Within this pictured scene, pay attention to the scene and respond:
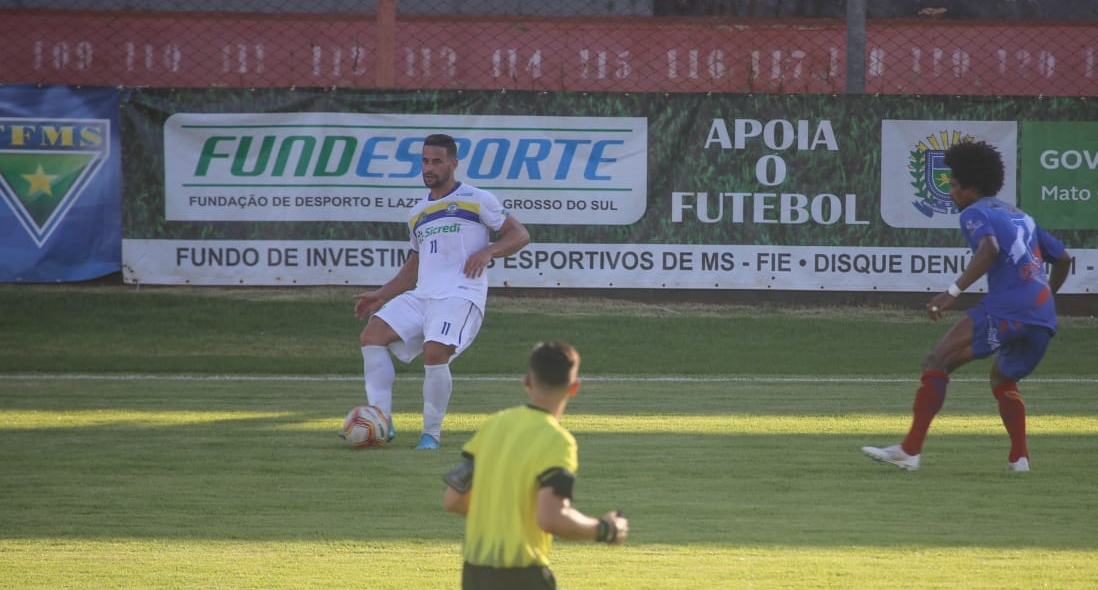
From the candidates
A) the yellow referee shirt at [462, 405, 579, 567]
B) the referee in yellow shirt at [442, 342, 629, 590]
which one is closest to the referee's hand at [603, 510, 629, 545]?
the referee in yellow shirt at [442, 342, 629, 590]

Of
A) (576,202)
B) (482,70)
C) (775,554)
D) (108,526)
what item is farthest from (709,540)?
(482,70)

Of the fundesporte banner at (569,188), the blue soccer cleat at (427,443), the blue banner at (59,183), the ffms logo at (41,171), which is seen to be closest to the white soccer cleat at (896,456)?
the blue soccer cleat at (427,443)

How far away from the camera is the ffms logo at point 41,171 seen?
52.5ft

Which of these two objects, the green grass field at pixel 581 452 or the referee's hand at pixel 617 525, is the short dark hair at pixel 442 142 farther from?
the referee's hand at pixel 617 525

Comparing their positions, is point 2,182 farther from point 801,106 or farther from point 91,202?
point 801,106

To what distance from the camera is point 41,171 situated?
1605 cm

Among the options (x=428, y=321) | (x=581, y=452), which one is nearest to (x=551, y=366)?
(x=581, y=452)

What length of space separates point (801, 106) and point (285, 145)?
546 centimetres

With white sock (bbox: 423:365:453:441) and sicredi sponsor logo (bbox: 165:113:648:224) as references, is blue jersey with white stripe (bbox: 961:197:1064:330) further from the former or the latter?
sicredi sponsor logo (bbox: 165:113:648:224)

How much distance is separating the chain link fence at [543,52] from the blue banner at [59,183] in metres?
1.64

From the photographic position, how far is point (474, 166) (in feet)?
53.3

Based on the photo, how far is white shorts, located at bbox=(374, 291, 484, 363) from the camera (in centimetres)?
1021

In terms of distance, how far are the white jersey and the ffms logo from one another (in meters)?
6.97

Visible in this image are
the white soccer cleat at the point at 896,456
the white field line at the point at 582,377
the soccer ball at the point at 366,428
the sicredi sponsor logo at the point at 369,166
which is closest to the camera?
the white soccer cleat at the point at 896,456
